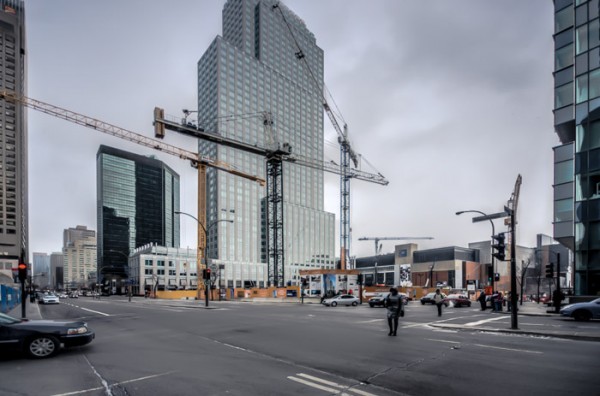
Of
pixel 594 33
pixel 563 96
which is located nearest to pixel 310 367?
pixel 594 33

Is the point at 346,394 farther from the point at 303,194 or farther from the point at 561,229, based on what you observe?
the point at 303,194

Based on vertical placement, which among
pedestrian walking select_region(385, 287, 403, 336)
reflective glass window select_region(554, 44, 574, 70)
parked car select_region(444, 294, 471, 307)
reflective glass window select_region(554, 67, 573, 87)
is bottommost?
parked car select_region(444, 294, 471, 307)

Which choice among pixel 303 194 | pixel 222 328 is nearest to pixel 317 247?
pixel 303 194

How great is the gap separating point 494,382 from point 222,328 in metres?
11.6

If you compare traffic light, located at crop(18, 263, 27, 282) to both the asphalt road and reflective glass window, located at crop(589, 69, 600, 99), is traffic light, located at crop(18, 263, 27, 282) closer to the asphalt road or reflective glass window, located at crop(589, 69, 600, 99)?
the asphalt road

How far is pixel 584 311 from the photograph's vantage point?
69.9 feet

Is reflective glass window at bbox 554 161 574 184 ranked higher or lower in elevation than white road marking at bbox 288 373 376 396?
higher

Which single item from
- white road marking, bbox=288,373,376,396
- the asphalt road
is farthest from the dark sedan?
white road marking, bbox=288,373,376,396

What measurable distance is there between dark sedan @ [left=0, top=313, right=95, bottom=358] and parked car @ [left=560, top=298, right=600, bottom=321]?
2384 cm

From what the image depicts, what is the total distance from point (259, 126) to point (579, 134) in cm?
13987

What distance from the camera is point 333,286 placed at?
180 feet

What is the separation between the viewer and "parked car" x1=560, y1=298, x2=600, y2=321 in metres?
21.0

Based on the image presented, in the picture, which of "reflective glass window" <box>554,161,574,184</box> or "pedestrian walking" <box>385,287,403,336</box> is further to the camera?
"reflective glass window" <box>554,161,574,184</box>

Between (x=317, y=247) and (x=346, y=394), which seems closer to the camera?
(x=346, y=394)
